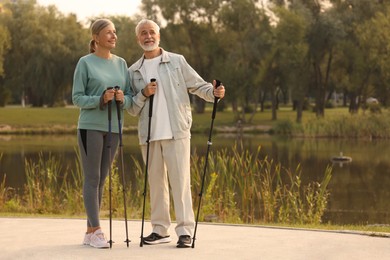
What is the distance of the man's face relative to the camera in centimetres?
654

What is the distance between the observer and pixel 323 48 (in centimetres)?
4919

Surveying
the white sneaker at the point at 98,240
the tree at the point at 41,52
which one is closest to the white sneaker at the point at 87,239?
the white sneaker at the point at 98,240

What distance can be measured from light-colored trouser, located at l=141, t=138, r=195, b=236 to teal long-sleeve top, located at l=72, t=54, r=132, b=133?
0.41 m

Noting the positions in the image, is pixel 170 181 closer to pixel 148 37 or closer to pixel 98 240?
pixel 98 240

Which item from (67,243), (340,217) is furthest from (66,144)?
(67,243)

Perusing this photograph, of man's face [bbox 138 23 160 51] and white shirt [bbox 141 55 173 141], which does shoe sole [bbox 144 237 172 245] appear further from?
man's face [bbox 138 23 160 51]

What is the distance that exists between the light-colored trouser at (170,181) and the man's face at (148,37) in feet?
2.52

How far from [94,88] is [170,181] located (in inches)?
37.9

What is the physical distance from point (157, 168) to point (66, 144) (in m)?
27.1

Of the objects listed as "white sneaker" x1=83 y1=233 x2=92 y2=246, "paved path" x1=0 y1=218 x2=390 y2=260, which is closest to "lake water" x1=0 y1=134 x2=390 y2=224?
"paved path" x1=0 y1=218 x2=390 y2=260

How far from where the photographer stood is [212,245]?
653 cm

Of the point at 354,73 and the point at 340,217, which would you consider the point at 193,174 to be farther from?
the point at 354,73

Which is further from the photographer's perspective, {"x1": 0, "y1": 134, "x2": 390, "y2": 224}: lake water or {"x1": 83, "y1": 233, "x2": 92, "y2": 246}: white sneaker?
{"x1": 0, "y1": 134, "x2": 390, "y2": 224}: lake water

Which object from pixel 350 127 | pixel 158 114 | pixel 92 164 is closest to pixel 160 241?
pixel 92 164
